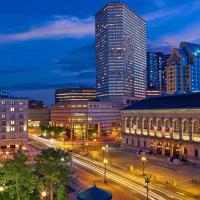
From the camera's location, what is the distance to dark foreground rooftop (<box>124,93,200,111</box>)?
102 metres

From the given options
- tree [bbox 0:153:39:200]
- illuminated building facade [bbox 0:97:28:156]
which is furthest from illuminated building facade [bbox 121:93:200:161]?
tree [bbox 0:153:39:200]

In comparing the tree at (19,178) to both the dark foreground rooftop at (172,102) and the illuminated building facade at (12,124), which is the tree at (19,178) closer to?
the dark foreground rooftop at (172,102)

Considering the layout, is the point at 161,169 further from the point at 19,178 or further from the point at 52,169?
the point at 19,178

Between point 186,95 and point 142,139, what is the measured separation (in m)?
21.4

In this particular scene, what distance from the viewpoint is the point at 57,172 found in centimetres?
5806

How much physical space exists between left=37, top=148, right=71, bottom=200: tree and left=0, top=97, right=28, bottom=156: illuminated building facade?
75.1 m

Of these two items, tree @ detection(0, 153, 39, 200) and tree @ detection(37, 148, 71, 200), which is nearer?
tree @ detection(0, 153, 39, 200)

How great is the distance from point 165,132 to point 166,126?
2.64 m

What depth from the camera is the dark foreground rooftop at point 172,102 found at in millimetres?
101838

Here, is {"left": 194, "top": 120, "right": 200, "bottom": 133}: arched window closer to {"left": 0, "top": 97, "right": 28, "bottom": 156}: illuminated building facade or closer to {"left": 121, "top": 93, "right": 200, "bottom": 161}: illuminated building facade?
{"left": 121, "top": 93, "right": 200, "bottom": 161}: illuminated building facade

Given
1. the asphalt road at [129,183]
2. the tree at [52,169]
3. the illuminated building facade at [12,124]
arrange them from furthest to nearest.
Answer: the illuminated building facade at [12,124], the asphalt road at [129,183], the tree at [52,169]

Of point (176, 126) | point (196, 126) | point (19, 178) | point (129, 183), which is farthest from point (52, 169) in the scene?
point (176, 126)

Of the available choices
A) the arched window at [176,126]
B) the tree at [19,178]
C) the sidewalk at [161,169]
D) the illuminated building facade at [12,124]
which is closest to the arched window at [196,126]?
the arched window at [176,126]

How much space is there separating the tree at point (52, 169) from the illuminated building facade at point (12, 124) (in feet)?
246
